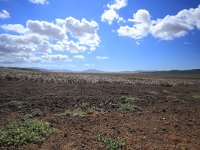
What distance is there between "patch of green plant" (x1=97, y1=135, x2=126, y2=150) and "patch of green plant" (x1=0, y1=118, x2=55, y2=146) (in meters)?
2.05

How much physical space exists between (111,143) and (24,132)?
124 inches

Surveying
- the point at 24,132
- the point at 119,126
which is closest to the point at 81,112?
the point at 119,126

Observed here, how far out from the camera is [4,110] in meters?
13.9

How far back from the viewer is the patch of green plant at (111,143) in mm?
8708

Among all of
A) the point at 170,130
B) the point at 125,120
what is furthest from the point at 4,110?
the point at 170,130

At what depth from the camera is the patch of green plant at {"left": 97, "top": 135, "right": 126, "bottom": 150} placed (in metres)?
8.71

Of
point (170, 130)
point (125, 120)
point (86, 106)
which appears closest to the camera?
point (170, 130)

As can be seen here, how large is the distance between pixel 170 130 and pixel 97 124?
3.09 m

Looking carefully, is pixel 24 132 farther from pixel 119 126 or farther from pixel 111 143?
pixel 119 126

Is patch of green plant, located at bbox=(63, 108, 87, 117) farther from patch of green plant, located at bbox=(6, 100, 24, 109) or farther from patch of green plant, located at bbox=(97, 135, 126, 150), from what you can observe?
patch of green plant, located at bbox=(97, 135, 126, 150)

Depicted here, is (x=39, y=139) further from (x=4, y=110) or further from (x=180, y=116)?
(x=180, y=116)

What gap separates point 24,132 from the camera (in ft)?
31.2

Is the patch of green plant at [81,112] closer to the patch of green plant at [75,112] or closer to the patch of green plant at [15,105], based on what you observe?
the patch of green plant at [75,112]

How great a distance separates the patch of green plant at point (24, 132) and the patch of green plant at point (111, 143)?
205cm
